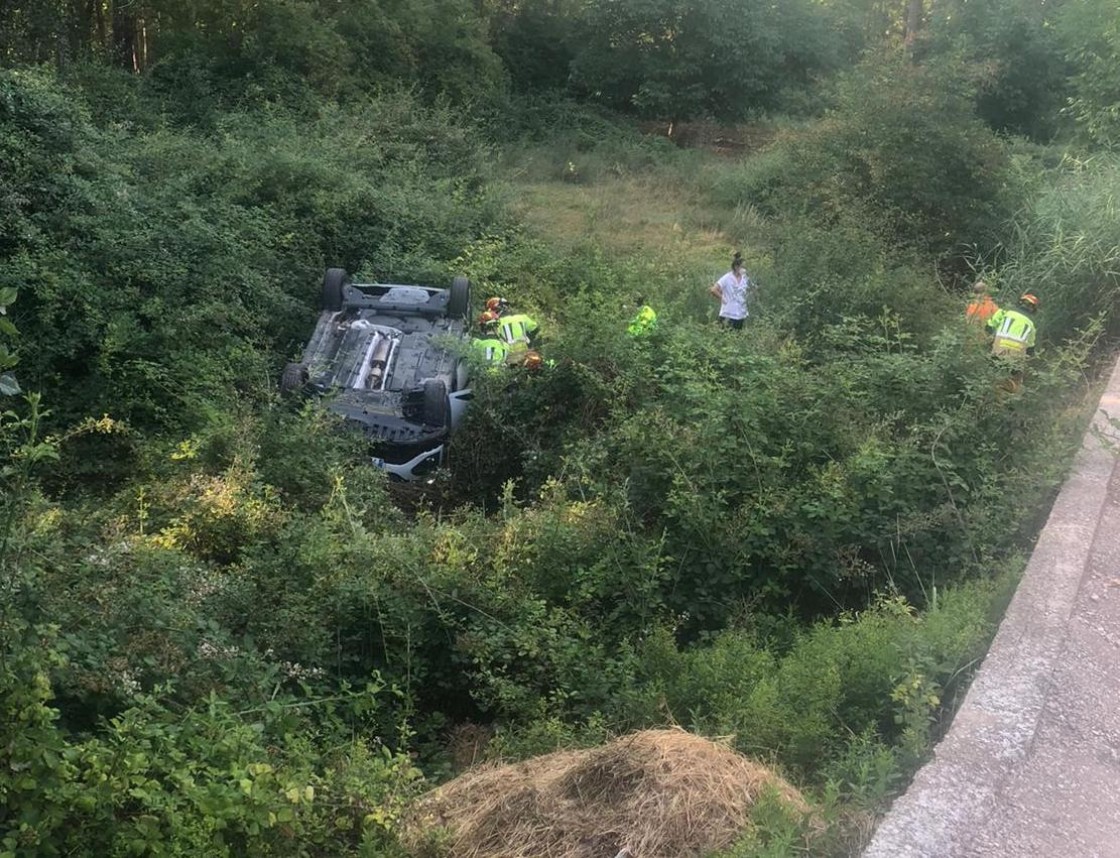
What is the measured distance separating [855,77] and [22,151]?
10877 millimetres

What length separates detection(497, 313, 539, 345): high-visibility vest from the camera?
32.0 ft

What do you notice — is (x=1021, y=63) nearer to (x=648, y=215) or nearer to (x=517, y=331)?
(x=648, y=215)

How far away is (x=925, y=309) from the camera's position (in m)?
10.5

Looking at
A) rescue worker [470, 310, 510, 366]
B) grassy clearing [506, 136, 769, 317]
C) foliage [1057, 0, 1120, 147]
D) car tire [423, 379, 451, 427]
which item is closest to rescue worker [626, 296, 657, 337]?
grassy clearing [506, 136, 769, 317]

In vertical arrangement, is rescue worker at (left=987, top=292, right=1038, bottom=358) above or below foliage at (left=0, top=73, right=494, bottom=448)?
above

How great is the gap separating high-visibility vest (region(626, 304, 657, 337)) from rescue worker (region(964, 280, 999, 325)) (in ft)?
8.82

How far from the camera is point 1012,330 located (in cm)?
902

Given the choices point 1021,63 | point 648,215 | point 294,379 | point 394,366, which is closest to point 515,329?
point 394,366

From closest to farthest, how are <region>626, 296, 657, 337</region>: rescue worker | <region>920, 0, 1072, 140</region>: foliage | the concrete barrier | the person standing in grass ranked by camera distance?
the concrete barrier → <region>626, 296, 657, 337</region>: rescue worker → the person standing in grass → <region>920, 0, 1072, 140</region>: foliage

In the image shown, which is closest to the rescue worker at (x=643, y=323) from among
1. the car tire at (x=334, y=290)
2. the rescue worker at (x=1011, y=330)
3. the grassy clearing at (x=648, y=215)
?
the grassy clearing at (x=648, y=215)

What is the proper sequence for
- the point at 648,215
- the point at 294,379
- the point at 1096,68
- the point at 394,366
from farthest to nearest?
the point at 1096,68 → the point at 648,215 → the point at 394,366 → the point at 294,379

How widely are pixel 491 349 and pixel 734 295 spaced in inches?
135

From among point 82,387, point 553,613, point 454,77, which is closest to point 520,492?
point 553,613

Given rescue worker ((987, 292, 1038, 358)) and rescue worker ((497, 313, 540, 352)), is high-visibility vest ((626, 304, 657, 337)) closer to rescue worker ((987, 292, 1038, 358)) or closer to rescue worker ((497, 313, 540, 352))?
rescue worker ((497, 313, 540, 352))
